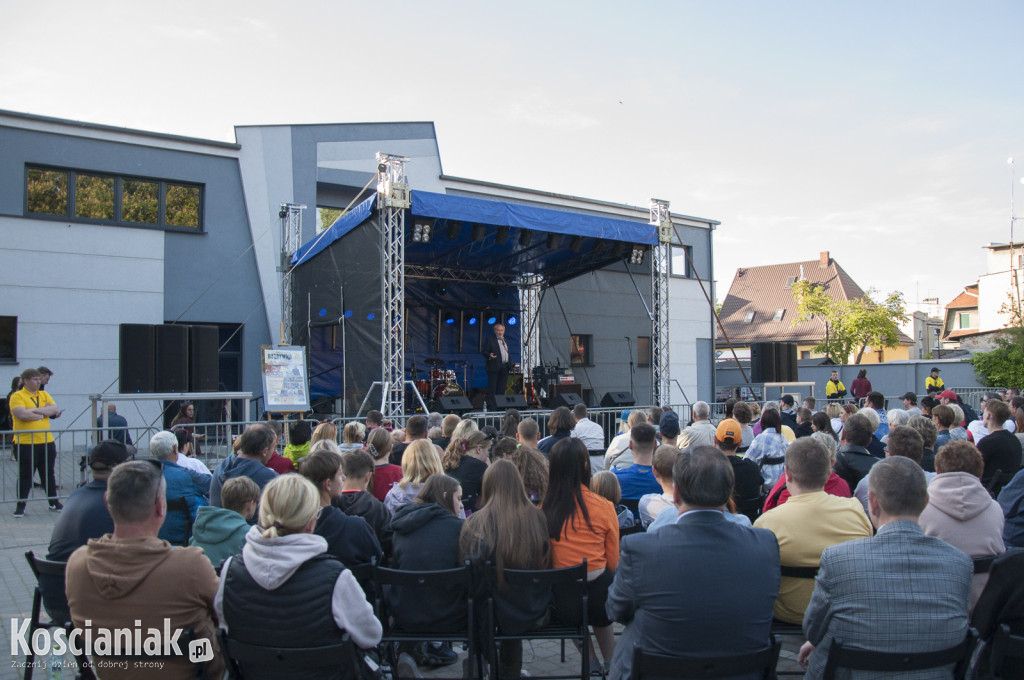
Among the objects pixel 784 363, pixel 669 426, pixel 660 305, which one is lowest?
pixel 669 426

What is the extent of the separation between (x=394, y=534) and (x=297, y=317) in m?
11.6

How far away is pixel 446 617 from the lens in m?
3.13

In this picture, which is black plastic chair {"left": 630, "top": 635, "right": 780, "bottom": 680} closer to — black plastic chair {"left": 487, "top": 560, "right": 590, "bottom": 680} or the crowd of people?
the crowd of people

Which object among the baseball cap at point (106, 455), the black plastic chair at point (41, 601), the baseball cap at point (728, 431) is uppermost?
the baseball cap at point (106, 455)

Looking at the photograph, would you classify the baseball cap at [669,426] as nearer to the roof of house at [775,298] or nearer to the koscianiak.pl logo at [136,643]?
the koscianiak.pl logo at [136,643]

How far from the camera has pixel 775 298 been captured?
4516cm

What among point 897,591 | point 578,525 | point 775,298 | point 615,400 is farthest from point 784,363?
point 775,298

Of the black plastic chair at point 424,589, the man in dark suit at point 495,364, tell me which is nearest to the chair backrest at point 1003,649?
the black plastic chair at point 424,589

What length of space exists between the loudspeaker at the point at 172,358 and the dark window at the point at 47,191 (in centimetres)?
619

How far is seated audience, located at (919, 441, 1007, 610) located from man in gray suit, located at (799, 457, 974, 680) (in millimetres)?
859

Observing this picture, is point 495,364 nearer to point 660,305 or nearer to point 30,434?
point 660,305

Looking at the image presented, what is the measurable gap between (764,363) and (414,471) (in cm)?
1525

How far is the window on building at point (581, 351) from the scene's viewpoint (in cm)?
1766

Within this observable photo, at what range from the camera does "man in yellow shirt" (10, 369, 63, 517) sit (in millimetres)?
7441
